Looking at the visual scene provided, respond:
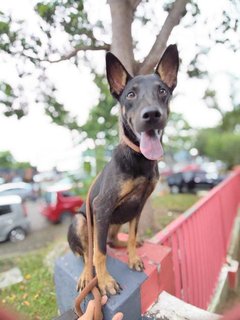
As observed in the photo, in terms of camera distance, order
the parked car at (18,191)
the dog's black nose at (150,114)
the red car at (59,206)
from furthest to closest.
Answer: the parked car at (18,191) < the red car at (59,206) < the dog's black nose at (150,114)

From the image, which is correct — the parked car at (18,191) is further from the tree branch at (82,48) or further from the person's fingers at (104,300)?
the person's fingers at (104,300)

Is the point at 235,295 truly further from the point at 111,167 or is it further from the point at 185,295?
the point at 111,167

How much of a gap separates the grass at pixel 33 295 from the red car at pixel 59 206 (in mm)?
6043

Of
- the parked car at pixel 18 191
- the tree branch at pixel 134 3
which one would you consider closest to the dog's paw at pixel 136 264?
the tree branch at pixel 134 3

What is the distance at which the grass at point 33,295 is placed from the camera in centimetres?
283

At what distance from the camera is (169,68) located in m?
1.63

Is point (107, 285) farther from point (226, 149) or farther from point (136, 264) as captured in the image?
point (226, 149)

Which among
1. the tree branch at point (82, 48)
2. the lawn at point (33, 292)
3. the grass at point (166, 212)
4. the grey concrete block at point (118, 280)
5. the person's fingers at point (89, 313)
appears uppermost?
the tree branch at point (82, 48)

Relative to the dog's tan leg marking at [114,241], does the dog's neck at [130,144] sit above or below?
above

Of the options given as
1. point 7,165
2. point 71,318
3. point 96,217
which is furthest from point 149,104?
point 7,165

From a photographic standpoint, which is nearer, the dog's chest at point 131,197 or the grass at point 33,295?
the dog's chest at point 131,197

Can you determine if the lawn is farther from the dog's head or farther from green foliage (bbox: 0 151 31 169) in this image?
green foliage (bbox: 0 151 31 169)

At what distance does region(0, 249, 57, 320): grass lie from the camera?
2.83 m

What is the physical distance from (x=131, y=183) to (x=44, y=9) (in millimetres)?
2490
